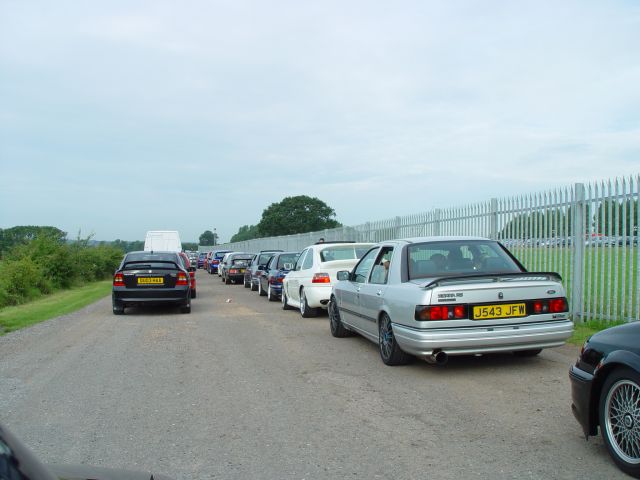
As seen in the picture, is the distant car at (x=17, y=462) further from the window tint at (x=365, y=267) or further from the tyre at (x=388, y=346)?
the window tint at (x=365, y=267)

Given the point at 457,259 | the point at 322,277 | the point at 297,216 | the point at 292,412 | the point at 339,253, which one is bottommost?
the point at 292,412

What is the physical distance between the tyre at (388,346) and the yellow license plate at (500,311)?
1.17m

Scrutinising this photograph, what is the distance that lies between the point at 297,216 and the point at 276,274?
79.5 meters

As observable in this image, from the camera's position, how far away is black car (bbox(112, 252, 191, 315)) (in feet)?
47.8

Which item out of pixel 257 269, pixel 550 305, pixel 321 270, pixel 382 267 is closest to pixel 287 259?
pixel 257 269

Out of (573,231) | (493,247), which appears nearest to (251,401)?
(493,247)

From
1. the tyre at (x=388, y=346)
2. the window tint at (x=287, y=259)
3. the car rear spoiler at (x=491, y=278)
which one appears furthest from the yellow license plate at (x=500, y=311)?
the window tint at (x=287, y=259)

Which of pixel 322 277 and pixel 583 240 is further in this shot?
pixel 322 277

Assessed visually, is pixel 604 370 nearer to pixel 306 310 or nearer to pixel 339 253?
pixel 339 253

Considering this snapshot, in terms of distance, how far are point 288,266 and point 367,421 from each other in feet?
38.8

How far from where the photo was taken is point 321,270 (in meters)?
13.3

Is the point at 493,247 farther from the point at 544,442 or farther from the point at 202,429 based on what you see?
the point at 202,429

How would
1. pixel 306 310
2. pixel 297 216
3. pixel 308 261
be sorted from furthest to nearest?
1. pixel 297 216
2. pixel 308 261
3. pixel 306 310

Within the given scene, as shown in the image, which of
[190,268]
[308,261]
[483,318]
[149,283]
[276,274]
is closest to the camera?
[483,318]
